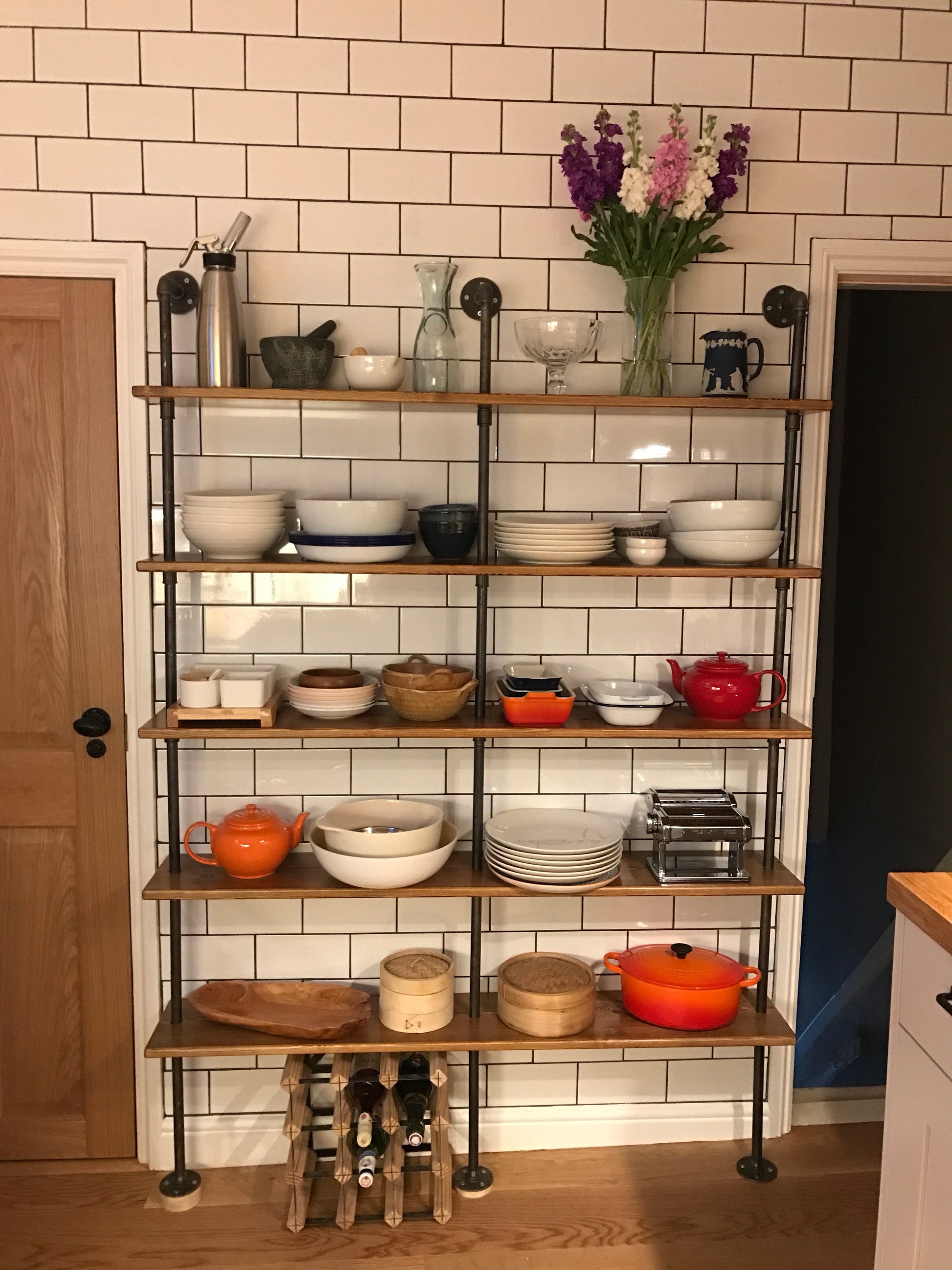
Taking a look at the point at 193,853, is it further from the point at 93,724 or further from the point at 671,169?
the point at 671,169

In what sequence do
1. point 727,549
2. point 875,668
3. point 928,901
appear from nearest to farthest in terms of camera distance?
point 928,901 < point 727,549 < point 875,668

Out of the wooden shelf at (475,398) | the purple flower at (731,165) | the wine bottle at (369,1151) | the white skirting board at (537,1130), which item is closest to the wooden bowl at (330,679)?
the wooden shelf at (475,398)

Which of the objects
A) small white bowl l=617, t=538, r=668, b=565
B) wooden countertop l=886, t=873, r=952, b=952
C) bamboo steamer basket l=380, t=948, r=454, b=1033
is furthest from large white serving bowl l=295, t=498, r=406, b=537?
wooden countertop l=886, t=873, r=952, b=952

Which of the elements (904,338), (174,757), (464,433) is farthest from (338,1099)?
(904,338)

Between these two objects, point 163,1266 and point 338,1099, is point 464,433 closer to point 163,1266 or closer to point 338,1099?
point 338,1099

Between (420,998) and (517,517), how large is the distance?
116cm

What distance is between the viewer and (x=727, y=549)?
2.45m

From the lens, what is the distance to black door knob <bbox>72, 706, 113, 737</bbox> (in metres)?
2.62

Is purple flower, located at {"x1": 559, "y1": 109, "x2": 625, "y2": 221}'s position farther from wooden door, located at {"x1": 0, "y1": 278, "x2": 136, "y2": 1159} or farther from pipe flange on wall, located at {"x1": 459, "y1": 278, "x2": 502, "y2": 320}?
wooden door, located at {"x1": 0, "y1": 278, "x2": 136, "y2": 1159}

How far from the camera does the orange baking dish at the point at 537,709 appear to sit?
245 centimetres

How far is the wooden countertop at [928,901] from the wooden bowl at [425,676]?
104 cm

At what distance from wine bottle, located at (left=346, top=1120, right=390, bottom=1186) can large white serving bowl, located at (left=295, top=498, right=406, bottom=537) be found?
1370 millimetres

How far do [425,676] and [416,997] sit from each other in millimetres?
757

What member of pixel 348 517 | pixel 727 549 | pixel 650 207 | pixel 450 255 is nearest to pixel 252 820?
pixel 348 517
